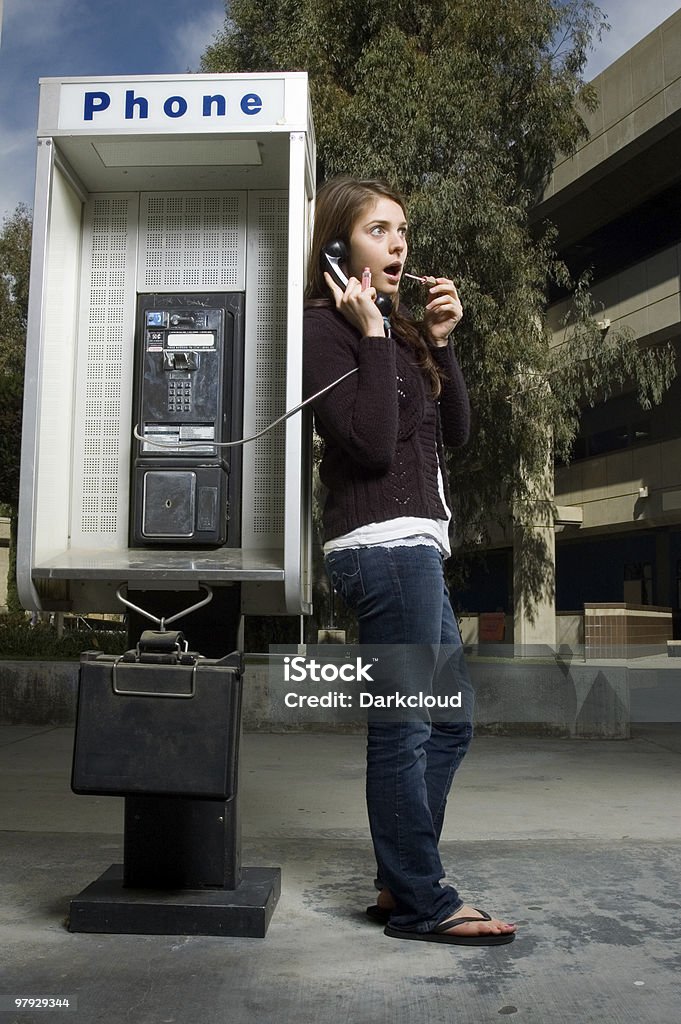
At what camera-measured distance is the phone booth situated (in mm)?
2307

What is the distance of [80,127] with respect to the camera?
259 centimetres

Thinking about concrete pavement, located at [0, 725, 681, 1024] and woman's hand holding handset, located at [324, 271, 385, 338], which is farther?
woman's hand holding handset, located at [324, 271, 385, 338]

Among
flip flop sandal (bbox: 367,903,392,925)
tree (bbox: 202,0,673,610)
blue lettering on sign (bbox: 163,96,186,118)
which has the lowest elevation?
flip flop sandal (bbox: 367,903,392,925)

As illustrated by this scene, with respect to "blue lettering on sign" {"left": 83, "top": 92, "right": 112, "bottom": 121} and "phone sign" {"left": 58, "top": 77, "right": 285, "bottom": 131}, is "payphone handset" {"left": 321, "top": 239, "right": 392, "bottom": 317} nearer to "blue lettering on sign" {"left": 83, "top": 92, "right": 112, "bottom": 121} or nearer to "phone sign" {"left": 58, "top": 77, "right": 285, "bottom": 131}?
"phone sign" {"left": 58, "top": 77, "right": 285, "bottom": 131}

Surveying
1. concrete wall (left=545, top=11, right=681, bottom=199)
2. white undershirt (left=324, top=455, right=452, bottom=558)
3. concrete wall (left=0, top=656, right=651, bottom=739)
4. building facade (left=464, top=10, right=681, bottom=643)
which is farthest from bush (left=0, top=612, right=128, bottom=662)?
concrete wall (left=545, top=11, right=681, bottom=199)

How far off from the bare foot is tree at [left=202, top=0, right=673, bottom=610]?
284 inches

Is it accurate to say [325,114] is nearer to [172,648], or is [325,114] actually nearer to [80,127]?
[80,127]

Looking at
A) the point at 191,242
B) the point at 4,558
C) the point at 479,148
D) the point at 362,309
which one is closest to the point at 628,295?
the point at 479,148

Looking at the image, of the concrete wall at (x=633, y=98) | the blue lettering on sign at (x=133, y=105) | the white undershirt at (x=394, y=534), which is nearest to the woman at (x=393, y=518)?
the white undershirt at (x=394, y=534)

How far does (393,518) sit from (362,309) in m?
0.50

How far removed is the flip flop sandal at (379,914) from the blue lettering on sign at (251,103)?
207cm

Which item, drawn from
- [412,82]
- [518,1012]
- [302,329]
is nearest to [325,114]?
[412,82]

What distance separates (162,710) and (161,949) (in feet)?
1.88

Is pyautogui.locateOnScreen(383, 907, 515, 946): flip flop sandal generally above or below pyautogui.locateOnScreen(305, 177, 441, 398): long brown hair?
below
